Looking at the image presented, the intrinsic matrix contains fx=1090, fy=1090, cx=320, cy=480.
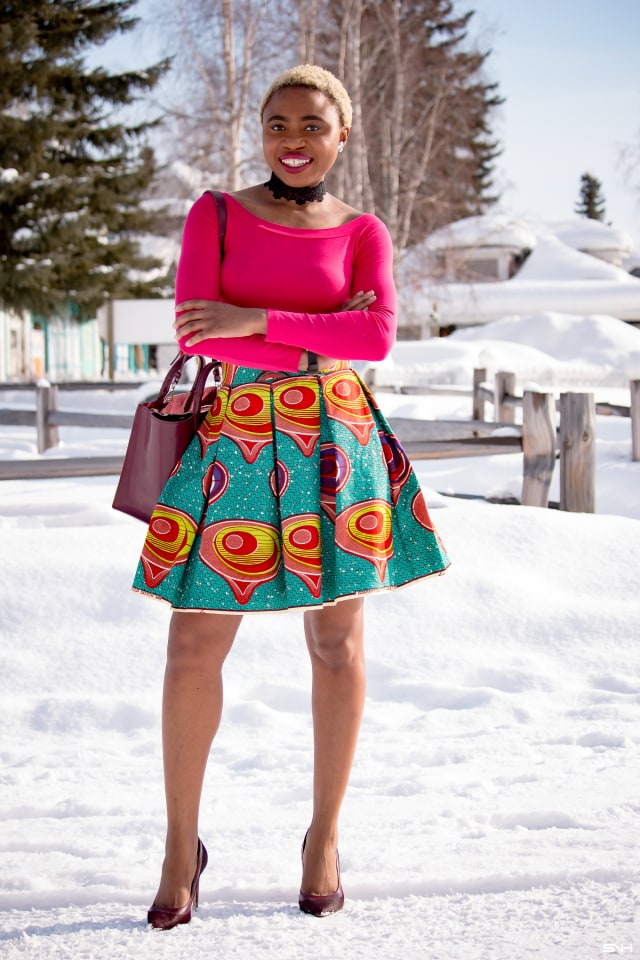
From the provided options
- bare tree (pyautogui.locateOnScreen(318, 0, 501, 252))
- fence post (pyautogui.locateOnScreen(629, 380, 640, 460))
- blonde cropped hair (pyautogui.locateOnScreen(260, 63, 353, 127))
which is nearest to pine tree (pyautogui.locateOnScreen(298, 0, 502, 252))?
bare tree (pyautogui.locateOnScreen(318, 0, 501, 252))

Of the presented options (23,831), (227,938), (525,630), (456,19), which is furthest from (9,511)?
(456,19)

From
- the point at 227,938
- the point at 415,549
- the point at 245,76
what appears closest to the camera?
the point at 227,938

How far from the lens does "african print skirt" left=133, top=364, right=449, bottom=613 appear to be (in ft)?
6.72

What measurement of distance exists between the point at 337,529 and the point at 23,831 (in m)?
1.13

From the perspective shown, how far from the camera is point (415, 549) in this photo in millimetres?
2209

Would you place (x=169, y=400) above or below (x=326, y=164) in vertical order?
below

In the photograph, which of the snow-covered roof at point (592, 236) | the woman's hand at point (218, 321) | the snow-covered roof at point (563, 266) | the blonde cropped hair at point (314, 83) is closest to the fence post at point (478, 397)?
the blonde cropped hair at point (314, 83)

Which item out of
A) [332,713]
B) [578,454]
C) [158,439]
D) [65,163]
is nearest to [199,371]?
[158,439]

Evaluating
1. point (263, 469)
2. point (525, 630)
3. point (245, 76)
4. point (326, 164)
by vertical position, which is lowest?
point (525, 630)

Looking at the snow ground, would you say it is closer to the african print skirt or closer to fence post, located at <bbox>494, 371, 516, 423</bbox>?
the african print skirt

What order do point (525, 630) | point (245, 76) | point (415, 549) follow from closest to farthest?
1. point (415, 549)
2. point (525, 630)
3. point (245, 76)

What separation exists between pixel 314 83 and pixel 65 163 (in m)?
22.3

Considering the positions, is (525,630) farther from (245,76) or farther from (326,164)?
(245,76)

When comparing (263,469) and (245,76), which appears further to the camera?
(245,76)
